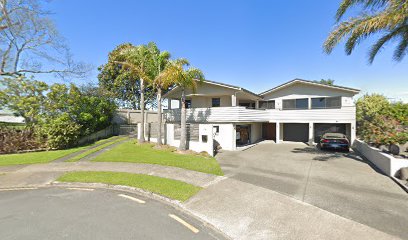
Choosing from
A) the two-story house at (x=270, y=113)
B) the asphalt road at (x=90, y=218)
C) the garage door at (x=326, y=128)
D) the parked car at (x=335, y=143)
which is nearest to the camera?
the asphalt road at (x=90, y=218)

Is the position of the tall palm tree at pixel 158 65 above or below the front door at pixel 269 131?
above

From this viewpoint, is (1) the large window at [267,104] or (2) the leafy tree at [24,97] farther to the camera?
(1) the large window at [267,104]

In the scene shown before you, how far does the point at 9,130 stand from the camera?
1473 cm

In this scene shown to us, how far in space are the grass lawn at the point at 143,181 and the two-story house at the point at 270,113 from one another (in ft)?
21.2

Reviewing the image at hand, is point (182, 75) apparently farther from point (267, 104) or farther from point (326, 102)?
point (326, 102)

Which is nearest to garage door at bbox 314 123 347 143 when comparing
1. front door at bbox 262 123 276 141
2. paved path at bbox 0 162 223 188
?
front door at bbox 262 123 276 141

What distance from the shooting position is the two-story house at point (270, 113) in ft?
51.7

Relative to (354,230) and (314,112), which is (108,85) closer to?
(314,112)

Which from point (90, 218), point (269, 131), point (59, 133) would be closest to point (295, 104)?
point (269, 131)

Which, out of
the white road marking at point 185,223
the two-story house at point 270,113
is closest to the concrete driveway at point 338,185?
the white road marking at point 185,223

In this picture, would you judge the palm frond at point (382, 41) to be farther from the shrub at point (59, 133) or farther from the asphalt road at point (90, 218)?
the shrub at point (59, 133)

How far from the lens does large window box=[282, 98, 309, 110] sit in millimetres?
19547

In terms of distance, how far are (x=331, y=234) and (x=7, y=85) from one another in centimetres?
2417

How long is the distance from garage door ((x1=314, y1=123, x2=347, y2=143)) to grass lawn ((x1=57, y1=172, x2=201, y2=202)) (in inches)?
664
